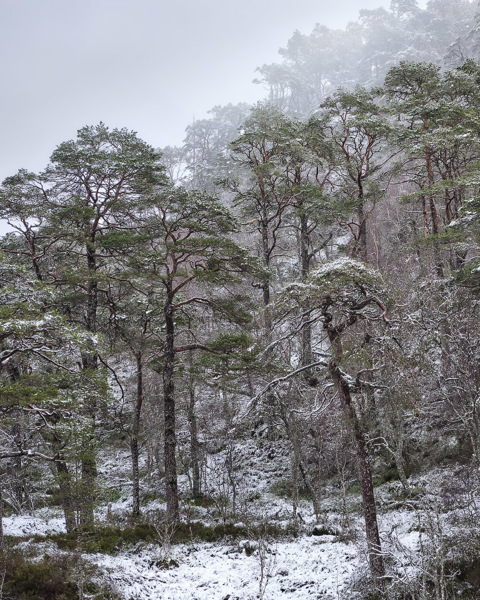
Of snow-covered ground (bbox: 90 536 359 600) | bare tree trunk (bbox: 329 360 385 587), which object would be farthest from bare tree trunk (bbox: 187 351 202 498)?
bare tree trunk (bbox: 329 360 385 587)

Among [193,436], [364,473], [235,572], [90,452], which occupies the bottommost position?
[235,572]

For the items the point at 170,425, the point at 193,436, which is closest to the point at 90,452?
the point at 170,425

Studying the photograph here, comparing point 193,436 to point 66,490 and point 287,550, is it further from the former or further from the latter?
point 66,490

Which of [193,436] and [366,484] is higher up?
[193,436]

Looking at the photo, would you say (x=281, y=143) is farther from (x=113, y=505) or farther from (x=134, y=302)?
(x=113, y=505)

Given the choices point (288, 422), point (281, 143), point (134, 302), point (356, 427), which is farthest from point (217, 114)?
point (356, 427)

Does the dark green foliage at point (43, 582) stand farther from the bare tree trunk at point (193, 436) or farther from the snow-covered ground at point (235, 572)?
the bare tree trunk at point (193, 436)

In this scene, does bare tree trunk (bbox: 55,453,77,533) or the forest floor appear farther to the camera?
the forest floor

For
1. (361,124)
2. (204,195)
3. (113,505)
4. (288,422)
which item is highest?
(361,124)

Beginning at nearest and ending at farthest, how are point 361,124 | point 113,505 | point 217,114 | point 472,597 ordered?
point 472,597 → point 361,124 → point 113,505 → point 217,114

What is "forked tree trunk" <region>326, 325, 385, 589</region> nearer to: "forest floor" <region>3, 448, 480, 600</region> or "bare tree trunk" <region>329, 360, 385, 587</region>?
"bare tree trunk" <region>329, 360, 385, 587</region>

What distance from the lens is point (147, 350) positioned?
16797 millimetres

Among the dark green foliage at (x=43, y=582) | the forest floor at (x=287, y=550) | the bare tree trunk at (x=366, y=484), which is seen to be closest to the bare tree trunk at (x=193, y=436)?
the forest floor at (x=287, y=550)

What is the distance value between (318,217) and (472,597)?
540 inches
